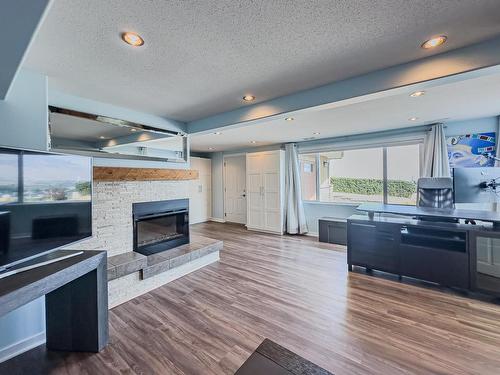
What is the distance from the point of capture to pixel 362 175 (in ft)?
16.8

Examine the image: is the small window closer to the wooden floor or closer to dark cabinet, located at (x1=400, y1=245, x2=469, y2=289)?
the wooden floor

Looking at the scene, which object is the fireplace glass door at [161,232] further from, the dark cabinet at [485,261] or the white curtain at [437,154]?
the white curtain at [437,154]

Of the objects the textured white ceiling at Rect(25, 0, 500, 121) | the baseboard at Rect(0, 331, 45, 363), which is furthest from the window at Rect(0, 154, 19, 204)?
the baseboard at Rect(0, 331, 45, 363)

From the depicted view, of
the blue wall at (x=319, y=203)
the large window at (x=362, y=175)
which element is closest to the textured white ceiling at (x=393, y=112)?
the blue wall at (x=319, y=203)

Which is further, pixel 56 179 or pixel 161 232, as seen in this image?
pixel 161 232

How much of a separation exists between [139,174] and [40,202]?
54.5 inches

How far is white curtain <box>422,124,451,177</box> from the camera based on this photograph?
3.91 metres

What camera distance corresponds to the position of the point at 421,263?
9.15ft

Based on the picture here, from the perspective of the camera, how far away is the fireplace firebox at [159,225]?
10.2ft

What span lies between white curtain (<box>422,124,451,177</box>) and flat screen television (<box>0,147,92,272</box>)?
16.9ft

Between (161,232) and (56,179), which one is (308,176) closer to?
(161,232)

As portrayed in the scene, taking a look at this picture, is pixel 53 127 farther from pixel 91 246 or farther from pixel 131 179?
pixel 91 246

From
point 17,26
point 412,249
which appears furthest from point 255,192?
point 17,26

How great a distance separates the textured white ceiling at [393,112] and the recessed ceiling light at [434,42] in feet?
1.22
